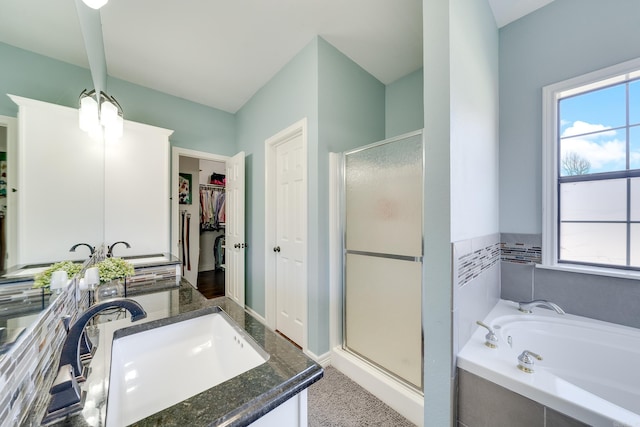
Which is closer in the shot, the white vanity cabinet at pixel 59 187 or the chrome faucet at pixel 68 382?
the chrome faucet at pixel 68 382

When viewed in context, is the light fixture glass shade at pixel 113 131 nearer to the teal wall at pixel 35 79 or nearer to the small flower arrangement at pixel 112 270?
the teal wall at pixel 35 79

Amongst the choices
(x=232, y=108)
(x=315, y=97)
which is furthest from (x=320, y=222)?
(x=232, y=108)

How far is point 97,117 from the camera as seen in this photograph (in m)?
1.33

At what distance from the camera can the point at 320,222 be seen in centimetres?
200

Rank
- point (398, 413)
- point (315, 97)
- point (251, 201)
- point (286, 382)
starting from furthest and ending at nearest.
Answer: point (251, 201) → point (315, 97) → point (398, 413) → point (286, 382)

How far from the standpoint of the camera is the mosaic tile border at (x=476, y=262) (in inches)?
47.9

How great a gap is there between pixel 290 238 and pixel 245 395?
1825 millimetres

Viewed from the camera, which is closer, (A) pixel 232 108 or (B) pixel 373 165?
(B) pixel 373 165

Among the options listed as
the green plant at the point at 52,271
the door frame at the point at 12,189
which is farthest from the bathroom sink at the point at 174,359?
the door frame at the point at 12,189

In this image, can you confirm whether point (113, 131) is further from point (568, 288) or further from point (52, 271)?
point (568, 288)

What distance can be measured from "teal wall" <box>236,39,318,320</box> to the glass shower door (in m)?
0.34

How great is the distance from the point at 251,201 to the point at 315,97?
158 cm

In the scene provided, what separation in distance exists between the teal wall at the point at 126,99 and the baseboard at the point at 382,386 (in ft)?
7.21

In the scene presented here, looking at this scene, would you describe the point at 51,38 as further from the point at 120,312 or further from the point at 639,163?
the point at 639,163
